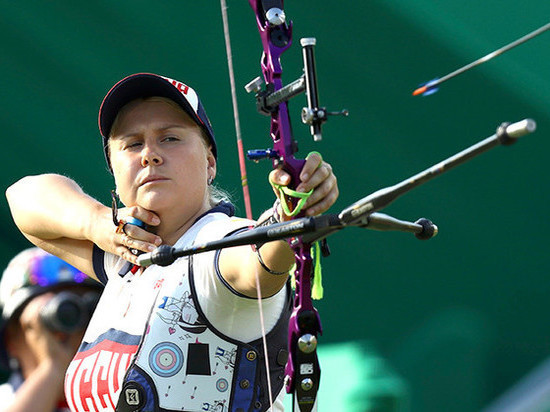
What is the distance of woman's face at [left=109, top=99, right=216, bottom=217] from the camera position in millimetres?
1716

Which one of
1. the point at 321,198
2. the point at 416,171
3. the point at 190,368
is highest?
the point at 416,171

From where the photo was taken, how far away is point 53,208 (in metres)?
2.06

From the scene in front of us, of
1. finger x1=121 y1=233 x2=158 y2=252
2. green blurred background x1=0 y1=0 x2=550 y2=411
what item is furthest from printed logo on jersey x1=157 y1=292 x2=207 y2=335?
green blurred background x1=0 y1=0 x2=550 y2=411

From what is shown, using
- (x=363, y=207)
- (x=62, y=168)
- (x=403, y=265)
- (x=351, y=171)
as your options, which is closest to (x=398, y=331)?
(x=403, y=265)

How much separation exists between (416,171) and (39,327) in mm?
1748

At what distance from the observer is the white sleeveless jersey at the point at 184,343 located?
5.13 ft

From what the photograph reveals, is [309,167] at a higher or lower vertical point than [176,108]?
lower

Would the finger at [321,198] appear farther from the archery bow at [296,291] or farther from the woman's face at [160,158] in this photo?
the woman's face at [160,158]

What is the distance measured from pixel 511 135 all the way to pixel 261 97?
604mm

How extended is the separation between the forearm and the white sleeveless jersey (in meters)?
0.34

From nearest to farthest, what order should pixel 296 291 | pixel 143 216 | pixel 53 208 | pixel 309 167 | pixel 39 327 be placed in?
pixel 309 167 → pixel 296 291 → pixel 39 327 → pixel 143 216 → pixel 53 208

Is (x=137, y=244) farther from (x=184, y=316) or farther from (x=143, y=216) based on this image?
(x=184, y=316)

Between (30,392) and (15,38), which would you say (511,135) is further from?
(15,38)

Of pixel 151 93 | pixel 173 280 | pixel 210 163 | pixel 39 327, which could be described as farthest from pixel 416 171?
pixel 39 327
